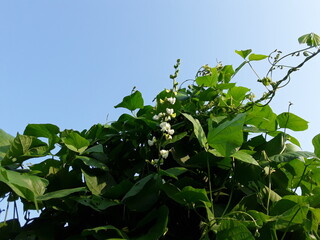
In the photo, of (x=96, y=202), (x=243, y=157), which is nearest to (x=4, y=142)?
(x=96, y=202)

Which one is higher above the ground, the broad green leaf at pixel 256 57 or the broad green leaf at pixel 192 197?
the broad green leaf at pixel 256 57

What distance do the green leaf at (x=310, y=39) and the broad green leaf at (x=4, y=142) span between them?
993mm

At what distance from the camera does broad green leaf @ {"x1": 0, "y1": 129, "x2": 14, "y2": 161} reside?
4.09ft

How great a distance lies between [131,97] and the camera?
1431mm

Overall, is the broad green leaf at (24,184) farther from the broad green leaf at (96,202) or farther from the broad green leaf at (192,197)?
the broad green leaf at (192,197)

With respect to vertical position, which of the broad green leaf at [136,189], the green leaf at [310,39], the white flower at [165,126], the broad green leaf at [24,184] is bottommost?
the broad green leaf at [136,189]

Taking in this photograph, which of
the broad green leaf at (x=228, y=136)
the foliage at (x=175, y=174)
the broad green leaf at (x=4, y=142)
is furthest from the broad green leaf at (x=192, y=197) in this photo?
the broad green leaf at (x=4, y=142)

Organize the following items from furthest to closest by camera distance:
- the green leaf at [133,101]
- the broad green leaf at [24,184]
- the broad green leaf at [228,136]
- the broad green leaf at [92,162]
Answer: the green leaf at [133,101] → the broad green leaf at [92,162] → the broad green leaf at [228,136] → the broad green leaf at [24,184]

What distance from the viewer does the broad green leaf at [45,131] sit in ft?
4.17

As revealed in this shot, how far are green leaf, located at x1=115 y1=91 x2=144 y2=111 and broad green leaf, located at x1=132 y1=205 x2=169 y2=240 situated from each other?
0.43m

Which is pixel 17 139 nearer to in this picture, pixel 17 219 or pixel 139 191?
pixel 17 219

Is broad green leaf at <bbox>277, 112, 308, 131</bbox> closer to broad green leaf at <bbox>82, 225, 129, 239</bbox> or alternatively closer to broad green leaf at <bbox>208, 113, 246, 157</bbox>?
broad green leaf at <bbox>208, 113, 246, 157</bbox>

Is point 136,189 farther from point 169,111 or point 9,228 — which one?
point 9,228

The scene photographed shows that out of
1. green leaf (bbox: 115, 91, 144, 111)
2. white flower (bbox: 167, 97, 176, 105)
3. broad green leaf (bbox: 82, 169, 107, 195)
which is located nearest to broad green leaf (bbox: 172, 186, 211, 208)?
broad green leaf (bbox: 82, 169, 107, 195)
